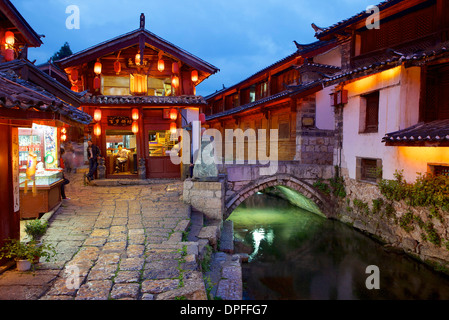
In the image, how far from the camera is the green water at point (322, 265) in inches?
322

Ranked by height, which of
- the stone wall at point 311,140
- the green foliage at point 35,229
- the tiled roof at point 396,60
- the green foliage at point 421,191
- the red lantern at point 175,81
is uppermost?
the red lantern at point 175,81

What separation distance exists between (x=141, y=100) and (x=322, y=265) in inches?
410

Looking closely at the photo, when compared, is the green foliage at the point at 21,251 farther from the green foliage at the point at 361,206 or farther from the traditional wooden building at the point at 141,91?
the green foliage at the point at 361,206

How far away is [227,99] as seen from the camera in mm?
28438

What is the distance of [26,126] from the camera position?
582cm

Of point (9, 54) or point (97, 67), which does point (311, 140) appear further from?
point (9, 54)

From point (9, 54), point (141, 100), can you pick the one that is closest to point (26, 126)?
point (9, 54)

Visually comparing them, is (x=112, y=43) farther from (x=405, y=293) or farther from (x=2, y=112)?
(x=405, y=293)

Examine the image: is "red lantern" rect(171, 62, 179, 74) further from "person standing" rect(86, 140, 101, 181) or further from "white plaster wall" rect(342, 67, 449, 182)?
"white plaster wall" rect(342, 67, 449, 182)

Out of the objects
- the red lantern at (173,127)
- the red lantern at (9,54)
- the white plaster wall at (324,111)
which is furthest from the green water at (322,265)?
the red lantern at (9,54)

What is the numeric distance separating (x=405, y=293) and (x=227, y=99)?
22950 mm

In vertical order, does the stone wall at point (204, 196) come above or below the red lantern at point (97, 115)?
below
